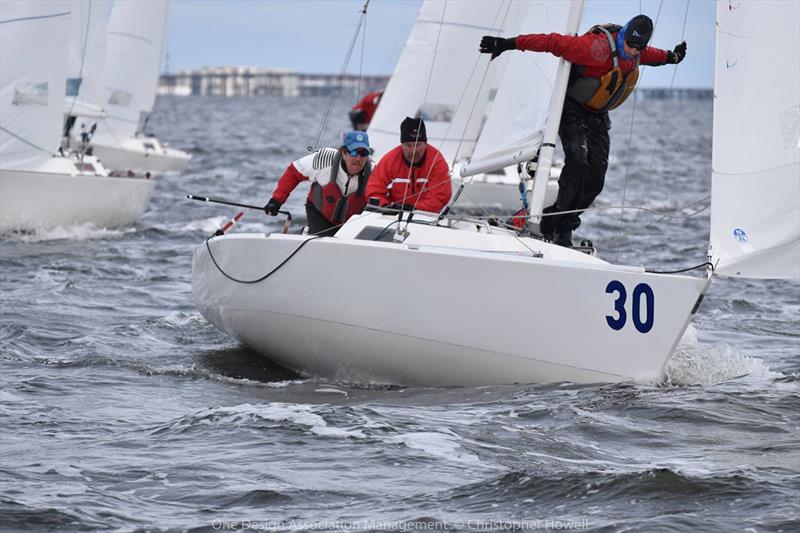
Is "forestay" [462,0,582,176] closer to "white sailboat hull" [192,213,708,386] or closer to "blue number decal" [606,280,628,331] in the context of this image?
"white sailboat hull" [192,213,708,386]

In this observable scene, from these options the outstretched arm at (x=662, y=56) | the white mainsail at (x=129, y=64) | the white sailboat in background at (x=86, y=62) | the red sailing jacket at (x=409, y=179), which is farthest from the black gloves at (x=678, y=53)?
the white mainsail at (x=129, y=64)

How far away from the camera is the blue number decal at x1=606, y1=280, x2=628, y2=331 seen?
710 cm

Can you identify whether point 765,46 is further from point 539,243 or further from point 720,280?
point 720,280

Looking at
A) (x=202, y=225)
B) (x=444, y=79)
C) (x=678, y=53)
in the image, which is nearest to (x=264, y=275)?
(x=678, y=53)

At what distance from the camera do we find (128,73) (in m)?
26.7

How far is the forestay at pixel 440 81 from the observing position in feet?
56.1

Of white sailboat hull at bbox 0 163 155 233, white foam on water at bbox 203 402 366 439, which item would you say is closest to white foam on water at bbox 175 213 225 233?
white sailboat hull at bbox 0 163 155 233

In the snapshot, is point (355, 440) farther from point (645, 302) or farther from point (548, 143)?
point (548, 143)

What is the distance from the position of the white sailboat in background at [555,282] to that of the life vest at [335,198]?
87cm

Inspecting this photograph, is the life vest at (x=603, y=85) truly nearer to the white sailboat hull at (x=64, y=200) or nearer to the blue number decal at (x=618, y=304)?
the blue number decal at (x=618, y=304)

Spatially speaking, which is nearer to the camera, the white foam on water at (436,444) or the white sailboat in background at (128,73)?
the white foam on water at (436,444)

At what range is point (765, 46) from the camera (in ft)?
24.2

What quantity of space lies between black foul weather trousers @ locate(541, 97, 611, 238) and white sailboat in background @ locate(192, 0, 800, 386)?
76cm

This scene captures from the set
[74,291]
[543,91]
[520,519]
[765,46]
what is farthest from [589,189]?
[74,291]
